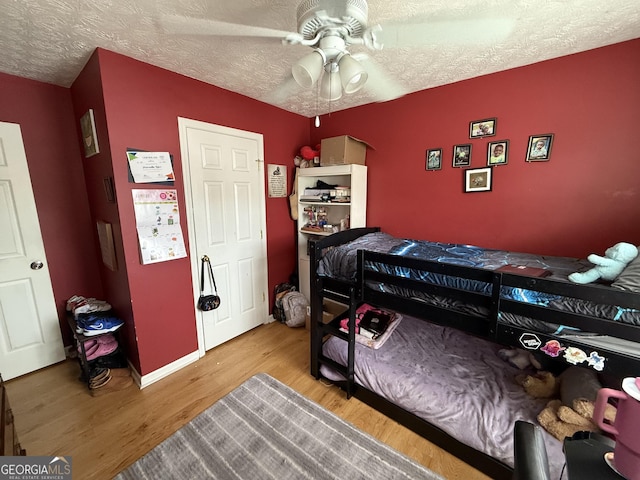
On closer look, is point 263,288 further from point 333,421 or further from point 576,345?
point 576,345

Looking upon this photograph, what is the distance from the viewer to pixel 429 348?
6.44 ft

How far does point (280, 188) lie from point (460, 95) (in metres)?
1.89

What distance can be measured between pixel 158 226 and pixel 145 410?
1298 millimetres

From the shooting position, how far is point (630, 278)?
3.38 feet

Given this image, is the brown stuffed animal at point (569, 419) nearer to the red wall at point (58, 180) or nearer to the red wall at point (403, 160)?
the red wall at point (403, 160)

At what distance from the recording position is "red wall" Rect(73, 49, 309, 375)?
5.60ft

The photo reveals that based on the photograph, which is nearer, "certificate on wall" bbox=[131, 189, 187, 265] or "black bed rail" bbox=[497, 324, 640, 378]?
"black bed rail" bbox=[497, 324, 640, 378]

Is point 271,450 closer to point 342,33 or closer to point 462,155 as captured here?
point 342,33

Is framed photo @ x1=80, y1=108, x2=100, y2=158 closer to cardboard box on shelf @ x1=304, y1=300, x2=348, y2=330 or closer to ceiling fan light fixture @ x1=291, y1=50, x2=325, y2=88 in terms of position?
ceiling fan light fixture @ x1=291, y1=50, x2=325, y2=88

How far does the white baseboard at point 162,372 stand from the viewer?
1978mm

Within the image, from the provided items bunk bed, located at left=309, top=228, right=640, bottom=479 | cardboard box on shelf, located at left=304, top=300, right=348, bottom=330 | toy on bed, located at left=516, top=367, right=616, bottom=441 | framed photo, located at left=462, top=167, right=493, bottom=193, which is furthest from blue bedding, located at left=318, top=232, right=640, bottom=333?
cardboard box on shelf, located at left=304, top=300, right=348, bottom=330

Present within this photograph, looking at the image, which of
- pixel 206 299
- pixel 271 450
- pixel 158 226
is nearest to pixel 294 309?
pixel 206 299

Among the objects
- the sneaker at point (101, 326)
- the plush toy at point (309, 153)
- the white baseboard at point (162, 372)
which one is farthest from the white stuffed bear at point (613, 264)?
the sneaker at point (101, 326)

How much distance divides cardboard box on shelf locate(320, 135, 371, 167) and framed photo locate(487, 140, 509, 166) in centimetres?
106
